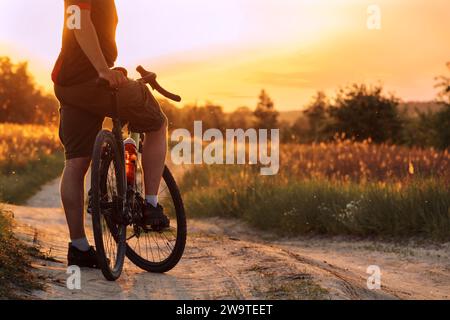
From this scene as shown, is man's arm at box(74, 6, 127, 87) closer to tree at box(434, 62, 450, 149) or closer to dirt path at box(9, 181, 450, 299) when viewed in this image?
dirt path at box(9, 181, 450, 299)

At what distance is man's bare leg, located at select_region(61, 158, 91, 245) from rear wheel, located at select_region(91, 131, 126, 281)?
0.14 m

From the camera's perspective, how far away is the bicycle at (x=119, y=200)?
14.8 feet

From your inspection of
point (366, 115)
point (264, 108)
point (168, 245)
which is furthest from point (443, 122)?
point (264, 108)

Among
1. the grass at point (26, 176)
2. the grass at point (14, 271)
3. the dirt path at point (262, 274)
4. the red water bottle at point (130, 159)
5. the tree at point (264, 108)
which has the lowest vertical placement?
the dirt path at point (262, 274)

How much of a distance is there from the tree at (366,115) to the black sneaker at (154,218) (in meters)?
23.5

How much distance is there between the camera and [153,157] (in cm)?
491

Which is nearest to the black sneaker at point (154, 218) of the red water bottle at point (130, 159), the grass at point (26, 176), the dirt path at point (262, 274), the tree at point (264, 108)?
the red water bottle at point (130, 159)

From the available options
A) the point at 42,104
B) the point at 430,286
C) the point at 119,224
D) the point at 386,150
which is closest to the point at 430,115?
the point at 386,150

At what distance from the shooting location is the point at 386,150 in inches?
661

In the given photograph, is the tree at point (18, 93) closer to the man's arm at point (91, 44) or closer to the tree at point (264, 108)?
the tree at point (264, 108)

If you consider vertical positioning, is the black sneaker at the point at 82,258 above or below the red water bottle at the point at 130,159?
below

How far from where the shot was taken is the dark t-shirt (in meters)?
4.70
